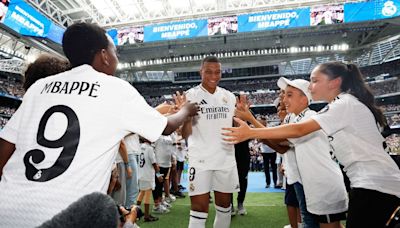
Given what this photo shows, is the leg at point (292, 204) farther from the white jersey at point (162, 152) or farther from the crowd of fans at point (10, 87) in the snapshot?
the crowd of fans at point (10, 87)

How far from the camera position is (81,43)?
1751 millimetres

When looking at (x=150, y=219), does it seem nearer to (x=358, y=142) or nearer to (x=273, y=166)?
(x=358, y=142)

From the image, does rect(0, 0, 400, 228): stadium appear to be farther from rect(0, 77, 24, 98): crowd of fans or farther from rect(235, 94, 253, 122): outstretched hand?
rect(0, 77, 24, 98): crowd of fans

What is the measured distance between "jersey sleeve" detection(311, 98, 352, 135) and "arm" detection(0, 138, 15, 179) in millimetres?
1949

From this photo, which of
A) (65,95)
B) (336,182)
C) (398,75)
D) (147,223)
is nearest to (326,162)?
(336,182)

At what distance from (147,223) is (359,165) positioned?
3.87 m

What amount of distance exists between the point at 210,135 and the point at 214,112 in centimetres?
28

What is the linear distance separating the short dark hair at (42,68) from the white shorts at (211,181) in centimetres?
195

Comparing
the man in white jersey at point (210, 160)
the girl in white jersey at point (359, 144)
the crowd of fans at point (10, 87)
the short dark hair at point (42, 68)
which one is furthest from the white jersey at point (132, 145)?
the crowd of fans at point (10, 87)

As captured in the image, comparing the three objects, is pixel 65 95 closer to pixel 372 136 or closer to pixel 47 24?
pixel 372 136

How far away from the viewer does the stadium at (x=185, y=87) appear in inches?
59.1

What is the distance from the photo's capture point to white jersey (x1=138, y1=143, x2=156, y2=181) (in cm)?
586

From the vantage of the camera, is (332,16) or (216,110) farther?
(332,16)

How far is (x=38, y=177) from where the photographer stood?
1.40 meters
